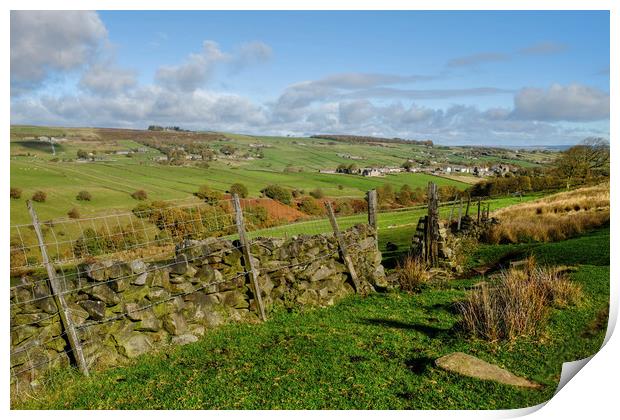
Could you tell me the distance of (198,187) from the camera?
44062 millimetres

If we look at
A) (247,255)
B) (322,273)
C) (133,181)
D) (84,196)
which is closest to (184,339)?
(247,255)

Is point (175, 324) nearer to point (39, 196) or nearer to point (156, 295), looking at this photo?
point (156, 295)

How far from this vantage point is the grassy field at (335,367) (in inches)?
255

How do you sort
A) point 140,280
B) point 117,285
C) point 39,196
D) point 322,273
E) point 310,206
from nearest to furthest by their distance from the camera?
point 117,285, point 140,280, point 322,273, point 310,206, point 39,196

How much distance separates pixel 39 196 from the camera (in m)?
36.9

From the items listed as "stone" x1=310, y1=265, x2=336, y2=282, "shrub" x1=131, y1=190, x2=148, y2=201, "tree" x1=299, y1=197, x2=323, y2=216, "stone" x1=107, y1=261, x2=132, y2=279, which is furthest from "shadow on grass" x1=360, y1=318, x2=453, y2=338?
"shrub" x1=131, y1=190, x2=148, y2=201

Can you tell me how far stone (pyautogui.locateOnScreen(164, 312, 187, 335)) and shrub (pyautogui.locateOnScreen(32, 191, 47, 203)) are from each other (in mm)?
32779

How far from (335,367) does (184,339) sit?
9.96 ft

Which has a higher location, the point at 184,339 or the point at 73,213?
the point at 184,339

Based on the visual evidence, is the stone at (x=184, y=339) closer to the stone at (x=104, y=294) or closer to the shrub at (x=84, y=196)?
the stone at (x=104, y=294)

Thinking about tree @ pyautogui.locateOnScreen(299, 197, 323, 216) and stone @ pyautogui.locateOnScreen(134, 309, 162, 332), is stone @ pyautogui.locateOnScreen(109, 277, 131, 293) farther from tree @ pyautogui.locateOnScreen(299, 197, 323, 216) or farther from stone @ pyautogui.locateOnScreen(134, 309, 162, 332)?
tree @ pyautogui.locateOnScreen(299, 197, 323, 216)

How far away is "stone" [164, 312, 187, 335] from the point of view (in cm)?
891
